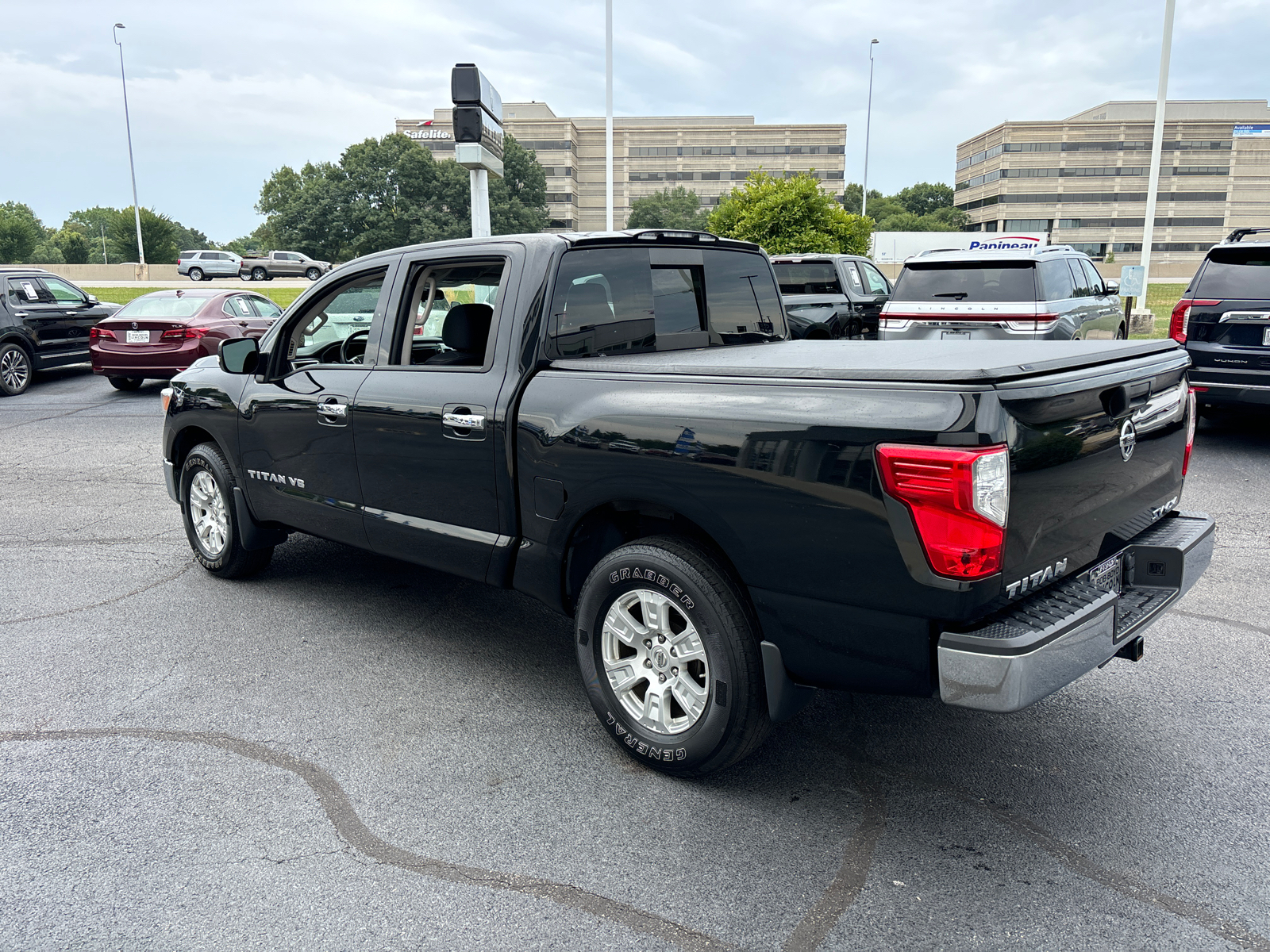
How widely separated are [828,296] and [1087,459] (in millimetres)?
11784

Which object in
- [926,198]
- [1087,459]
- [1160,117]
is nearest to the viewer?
[1087,459]

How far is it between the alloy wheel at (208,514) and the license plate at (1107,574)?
4.50 meters

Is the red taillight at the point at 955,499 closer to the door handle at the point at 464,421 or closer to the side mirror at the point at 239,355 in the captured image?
the door handle at the point at 464,421

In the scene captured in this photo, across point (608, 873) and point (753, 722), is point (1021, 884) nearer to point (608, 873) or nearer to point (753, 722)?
point (753, 722)

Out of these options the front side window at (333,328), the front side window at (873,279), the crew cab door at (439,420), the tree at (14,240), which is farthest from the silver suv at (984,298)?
the tree at (14,240)

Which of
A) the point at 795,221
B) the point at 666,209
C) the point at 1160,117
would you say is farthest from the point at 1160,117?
the point at 666,209

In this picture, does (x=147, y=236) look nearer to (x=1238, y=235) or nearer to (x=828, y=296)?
(x=828, y=296)

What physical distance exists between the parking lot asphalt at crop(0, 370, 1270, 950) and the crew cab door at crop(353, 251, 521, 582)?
66 centimetres

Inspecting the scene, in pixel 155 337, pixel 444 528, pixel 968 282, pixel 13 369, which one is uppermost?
pixel 968 282

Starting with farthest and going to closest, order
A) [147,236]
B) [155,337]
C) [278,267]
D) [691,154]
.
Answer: [691,154] < [147,236] < [278,267] < [155,337]

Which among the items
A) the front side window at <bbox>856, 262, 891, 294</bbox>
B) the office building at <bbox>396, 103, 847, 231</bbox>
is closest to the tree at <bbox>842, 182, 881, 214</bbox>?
the office building at <bbox>396, 103, 847, 231</bbox>

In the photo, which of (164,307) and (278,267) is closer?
(164,307)

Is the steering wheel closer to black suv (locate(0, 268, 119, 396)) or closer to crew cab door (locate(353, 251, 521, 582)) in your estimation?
crew cab door (locate(353, 251, 521, 582))

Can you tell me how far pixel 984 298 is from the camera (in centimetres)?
998
